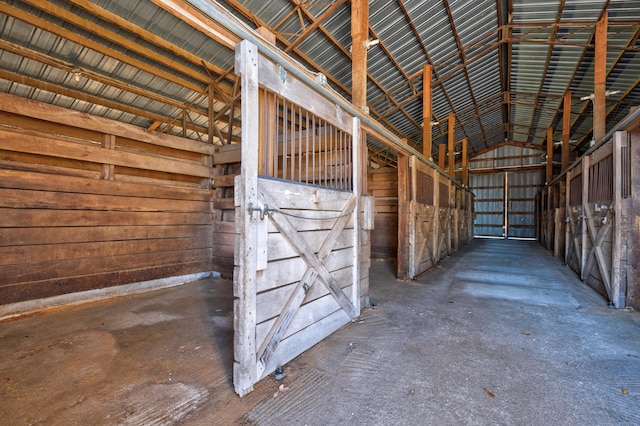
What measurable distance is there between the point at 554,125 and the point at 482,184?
530 centimetres

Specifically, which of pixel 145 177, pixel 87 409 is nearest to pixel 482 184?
pixel 145 177

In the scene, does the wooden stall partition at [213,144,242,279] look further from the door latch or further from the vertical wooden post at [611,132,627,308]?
the vertical wooden post at [611,132,627,308]

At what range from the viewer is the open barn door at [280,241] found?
196 cm

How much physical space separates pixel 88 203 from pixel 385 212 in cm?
613

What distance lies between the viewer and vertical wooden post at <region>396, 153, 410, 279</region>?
5551mm

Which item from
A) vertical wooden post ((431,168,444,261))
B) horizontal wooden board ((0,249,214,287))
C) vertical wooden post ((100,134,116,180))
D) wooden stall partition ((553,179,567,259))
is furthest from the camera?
wooden stall partition ((553,179,567,259))

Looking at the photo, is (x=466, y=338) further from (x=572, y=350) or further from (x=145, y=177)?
(x=145, y=177)

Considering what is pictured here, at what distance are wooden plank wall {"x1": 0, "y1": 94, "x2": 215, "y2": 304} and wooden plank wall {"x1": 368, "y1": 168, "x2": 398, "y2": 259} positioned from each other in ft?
14.6

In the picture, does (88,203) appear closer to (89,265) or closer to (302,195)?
(89,265)

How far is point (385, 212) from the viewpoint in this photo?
7.56 metres

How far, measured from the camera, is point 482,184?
63.7 ft

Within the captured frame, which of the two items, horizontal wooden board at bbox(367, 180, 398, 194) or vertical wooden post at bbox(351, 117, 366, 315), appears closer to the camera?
vertical wooden post at bbox(351, 117, 366, 315)

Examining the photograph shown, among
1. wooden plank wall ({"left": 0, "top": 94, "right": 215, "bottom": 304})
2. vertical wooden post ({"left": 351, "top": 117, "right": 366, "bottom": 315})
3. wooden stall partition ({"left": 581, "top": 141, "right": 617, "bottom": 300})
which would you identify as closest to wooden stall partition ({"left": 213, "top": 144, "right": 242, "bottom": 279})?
wooden plank wall ({"left": 0, "top": 94, "right": 215, "bottom": 304})

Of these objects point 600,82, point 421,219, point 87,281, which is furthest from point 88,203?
point 600,82
